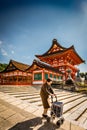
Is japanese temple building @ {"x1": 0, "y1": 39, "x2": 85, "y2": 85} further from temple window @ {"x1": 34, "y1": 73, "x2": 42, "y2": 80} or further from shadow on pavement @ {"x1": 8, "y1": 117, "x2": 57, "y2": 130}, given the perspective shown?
shadow on pavement @ {"x1": 8, "y1": 117, "x2": 57, "y2": 130}

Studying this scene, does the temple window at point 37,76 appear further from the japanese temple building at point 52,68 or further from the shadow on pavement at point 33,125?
the shadow on pavement at point 33,125

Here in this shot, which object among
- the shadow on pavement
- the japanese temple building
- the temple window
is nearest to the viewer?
the shadow on pavement

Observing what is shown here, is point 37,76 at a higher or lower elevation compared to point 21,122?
higher

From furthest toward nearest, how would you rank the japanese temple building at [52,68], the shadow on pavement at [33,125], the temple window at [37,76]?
1. the japanese temple building at [52,68]
2. the temple window at [37,76]
3. the shadow on pavement at [33,125]

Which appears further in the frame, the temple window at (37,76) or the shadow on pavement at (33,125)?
the temple window at (37,76)

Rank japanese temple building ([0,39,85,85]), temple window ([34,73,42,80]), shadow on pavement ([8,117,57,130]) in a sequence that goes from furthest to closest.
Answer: japanese temple building ([0,39,85,85]) < temple window ([34,73,42,80]) < shadow on pavement ([8,117,57,130])

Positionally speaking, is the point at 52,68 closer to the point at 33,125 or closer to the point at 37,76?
the point at 37,76

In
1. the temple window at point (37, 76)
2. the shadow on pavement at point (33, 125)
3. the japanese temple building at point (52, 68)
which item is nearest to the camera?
the shadow on pavement at point (33, 125)

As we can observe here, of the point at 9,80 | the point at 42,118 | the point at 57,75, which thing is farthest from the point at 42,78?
the point at 42,118

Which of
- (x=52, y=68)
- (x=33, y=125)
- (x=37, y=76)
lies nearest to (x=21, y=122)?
(x=33, y=125)

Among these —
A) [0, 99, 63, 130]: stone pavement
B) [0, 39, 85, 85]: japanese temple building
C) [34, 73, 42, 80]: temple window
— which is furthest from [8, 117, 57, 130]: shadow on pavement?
[0, 39, 85, 85]: japanese temple building

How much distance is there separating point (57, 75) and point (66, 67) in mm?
3877

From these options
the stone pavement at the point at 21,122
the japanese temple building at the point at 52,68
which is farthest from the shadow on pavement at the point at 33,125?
the japanese temple building at the point at 52,68

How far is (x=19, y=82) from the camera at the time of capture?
2338 centimetres
